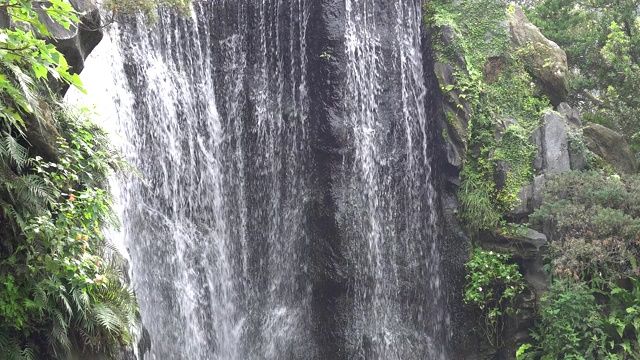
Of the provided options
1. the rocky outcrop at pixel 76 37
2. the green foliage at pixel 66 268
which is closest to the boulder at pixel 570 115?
the rocky outcrop at pixel 76 37

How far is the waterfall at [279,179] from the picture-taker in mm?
12383

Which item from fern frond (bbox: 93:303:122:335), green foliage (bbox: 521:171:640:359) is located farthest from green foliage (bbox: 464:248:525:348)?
fern frond (bbox: 93:303:122:335)

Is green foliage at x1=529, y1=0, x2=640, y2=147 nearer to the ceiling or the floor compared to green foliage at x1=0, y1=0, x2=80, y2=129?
nearer to the ceiling

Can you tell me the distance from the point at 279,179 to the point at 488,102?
15.5 ft

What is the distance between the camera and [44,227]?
6305mm

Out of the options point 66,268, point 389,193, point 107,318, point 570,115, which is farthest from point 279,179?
point 66,268

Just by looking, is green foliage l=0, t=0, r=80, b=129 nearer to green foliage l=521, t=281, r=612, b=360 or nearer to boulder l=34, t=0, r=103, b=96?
boulder l=34, t=0, r=103, b=96

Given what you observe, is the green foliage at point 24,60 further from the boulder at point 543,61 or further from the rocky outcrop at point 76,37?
the boulder at point 543,61

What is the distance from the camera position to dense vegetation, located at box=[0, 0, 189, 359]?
6.17m

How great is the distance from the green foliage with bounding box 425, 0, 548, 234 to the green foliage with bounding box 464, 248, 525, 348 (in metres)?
0.74

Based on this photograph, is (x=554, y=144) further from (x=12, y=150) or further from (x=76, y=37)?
(x=12, y=150)

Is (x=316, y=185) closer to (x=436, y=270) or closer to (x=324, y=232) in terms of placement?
(x=324, y=232)

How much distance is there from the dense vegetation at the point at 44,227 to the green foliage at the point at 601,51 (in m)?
13.1

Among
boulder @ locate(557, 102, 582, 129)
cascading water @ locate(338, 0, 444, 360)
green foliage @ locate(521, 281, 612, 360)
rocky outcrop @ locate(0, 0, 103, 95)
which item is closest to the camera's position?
rocky outcrop @ locate(0, 0, 103, 95)
